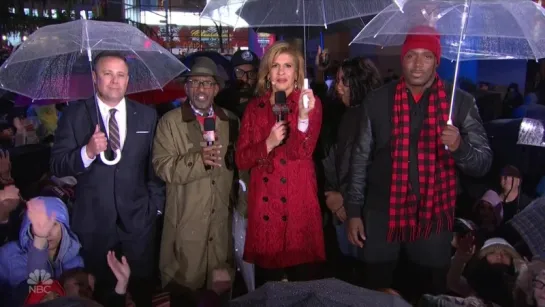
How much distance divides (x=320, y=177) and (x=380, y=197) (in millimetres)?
873

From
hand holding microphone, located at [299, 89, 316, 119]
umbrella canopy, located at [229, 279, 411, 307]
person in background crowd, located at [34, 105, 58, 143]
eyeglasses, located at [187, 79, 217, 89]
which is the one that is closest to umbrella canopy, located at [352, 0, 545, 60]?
hand holding microphone, located at [299, 89, 316, 119]

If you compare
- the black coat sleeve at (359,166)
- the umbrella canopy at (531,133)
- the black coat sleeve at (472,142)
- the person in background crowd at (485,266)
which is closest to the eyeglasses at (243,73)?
the black coat sleeve at (359,166)

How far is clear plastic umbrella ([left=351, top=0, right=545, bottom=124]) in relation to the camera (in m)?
3.10

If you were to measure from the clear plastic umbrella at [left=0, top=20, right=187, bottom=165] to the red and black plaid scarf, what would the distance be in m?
1.65

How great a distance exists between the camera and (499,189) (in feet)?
17.9

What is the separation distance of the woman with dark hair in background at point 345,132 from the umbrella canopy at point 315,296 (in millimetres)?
2497

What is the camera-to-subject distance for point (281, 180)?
347 cm

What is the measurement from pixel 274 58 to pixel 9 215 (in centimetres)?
261

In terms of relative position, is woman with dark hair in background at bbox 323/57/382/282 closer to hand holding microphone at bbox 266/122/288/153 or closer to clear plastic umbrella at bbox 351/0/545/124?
clear plastic umbrella at bbox 351/0/545/124

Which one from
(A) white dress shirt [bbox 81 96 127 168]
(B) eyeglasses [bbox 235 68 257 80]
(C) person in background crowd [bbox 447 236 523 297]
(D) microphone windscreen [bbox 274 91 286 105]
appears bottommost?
(C) person in background crowd [bbox 447 236 523 297]

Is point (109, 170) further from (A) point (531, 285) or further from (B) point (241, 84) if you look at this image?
(A) point (531, 285)

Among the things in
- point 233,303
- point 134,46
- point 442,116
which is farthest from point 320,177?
point 233,303

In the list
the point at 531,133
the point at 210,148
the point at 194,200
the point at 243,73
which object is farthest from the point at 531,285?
the point at 243,73

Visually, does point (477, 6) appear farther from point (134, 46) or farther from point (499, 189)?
point (499, 189)
